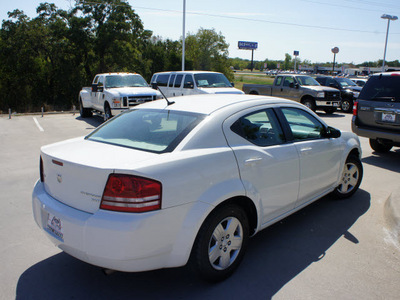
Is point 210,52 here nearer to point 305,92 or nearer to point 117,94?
point 305,92

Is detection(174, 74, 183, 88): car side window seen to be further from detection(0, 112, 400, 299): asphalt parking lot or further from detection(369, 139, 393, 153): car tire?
detection(0, 112, 400, 299): asphalt parking lot

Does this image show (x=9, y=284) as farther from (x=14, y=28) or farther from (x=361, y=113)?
(x=14, y=28)

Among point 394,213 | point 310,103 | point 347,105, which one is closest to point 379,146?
point 394,213

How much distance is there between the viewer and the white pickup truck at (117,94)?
1300cm

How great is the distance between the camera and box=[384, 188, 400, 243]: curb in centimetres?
433

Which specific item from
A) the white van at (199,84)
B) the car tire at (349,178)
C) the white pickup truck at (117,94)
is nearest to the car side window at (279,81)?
the white van at (199,84)

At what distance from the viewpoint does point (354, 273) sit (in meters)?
3.42

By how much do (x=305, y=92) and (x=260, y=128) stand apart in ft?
50.2

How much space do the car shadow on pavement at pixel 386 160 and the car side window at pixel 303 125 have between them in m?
3.77

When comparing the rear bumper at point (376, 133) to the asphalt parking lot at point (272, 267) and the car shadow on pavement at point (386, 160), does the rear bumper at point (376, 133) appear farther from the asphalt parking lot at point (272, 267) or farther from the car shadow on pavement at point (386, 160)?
the asphalt parking lot at point (272, 267)

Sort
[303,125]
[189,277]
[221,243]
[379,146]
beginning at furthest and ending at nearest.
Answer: [379,146] < [303,125] < [189,277] < [221,243]

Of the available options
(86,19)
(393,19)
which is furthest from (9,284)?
(393,19)

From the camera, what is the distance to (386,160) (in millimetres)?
8320

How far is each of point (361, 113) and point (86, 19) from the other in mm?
36043
